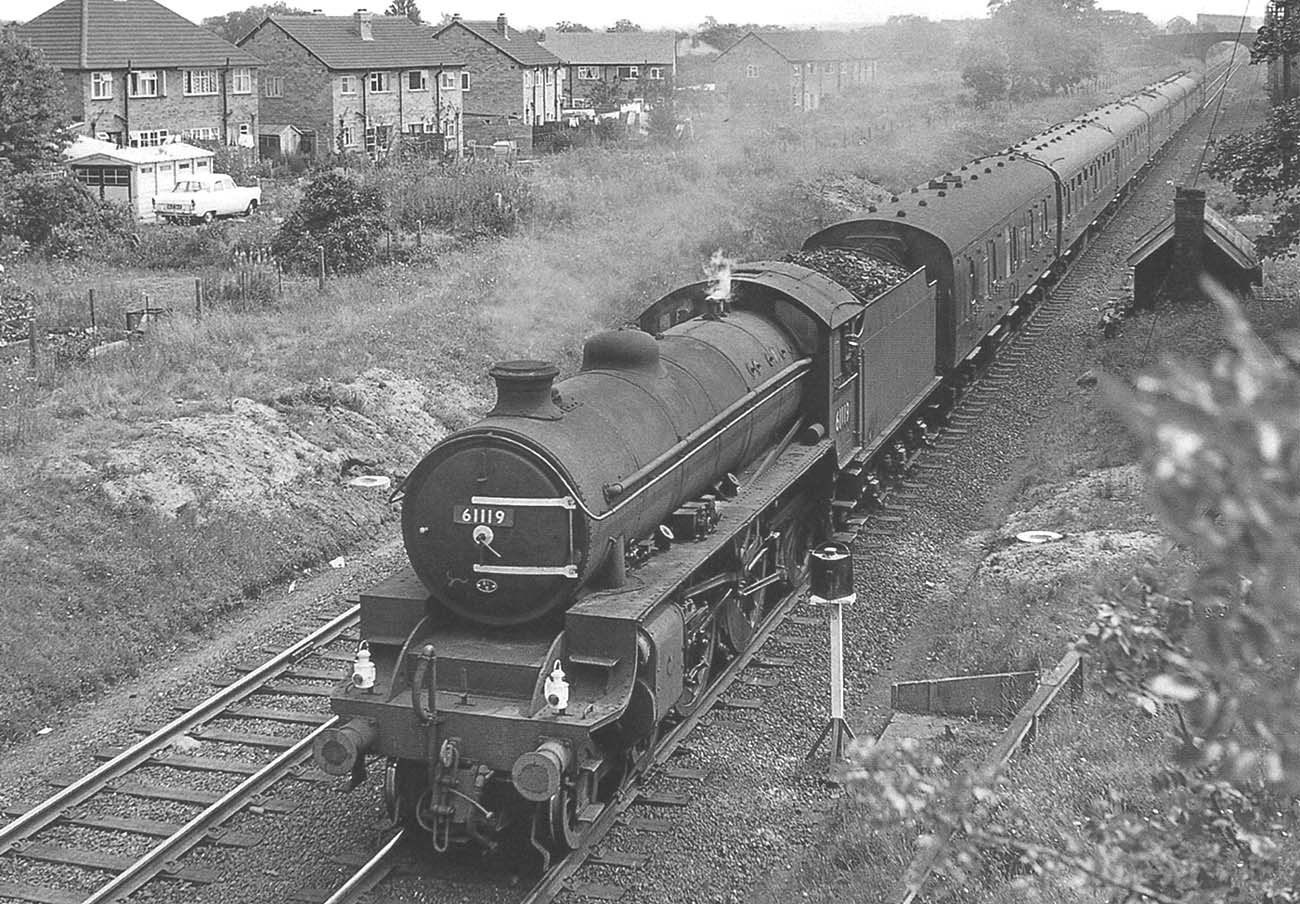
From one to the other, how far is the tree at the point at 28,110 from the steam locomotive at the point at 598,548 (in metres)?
22.6

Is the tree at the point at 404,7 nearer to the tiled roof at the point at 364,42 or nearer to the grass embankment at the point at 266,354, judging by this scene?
the tiled roof at the point at 364,42

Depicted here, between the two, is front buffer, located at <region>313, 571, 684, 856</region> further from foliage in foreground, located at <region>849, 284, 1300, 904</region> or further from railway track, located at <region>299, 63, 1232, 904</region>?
foliage in foreground, located at <region>849, 284, 1300, 904</region>

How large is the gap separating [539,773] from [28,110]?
1126 inches

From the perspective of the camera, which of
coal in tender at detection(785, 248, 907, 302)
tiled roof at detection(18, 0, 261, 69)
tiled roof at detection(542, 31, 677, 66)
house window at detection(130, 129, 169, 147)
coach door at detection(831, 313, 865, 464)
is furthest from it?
tiled roof at detection(542, 31, 677, 66)

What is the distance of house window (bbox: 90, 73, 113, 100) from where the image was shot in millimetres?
45656

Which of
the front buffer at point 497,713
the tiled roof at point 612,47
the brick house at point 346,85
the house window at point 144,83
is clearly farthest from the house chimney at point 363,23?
the front buffer at point 497,713

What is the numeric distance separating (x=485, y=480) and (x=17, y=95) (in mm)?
27709

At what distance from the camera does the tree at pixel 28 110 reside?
31.5 meters

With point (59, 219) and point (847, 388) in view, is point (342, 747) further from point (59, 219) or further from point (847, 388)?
point (59, 219)

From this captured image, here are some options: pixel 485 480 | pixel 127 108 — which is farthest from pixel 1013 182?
pixel 127 108

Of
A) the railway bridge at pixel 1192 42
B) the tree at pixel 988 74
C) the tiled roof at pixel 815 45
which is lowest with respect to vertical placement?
the tree at pixel 988 74

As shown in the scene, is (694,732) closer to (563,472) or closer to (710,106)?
(563,472)

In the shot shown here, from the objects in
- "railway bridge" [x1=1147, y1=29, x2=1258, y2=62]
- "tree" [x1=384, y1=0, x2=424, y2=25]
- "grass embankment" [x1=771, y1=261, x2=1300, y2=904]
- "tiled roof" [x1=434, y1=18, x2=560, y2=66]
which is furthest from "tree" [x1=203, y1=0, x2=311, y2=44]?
"grass embankment" [x1=771, y1=261, x2=1300, y2=904]

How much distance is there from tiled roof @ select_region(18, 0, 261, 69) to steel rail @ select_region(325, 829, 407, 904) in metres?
41.8
